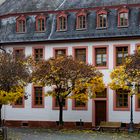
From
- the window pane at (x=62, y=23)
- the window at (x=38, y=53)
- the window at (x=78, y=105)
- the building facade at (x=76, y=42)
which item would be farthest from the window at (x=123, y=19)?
the window at (x=38, y=53)

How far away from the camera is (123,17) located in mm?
47406

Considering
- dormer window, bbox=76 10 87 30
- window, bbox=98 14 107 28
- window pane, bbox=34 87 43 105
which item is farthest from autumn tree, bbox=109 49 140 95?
window pane, bbox=34 87 43 105

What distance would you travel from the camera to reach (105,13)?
157ft

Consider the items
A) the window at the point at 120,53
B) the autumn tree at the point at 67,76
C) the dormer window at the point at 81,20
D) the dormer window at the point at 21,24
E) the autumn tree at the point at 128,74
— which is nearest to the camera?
the autumn tree at the point at 128,74

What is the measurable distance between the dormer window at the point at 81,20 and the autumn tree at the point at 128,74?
8.45 meters

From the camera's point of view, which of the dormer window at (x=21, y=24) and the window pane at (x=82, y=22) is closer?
the window pane at (x=82, y=22)

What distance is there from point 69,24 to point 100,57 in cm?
443

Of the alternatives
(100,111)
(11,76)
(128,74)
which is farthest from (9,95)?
(100,111)

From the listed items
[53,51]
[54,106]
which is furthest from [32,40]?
[54,106]

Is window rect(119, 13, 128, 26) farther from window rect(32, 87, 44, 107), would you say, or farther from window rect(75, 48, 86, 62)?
window rect(32, 87, 44, 107)

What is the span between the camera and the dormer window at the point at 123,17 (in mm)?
47188

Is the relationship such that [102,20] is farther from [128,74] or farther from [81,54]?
[128,74]

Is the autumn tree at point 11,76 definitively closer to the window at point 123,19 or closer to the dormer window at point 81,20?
the dormer window at point 81,20

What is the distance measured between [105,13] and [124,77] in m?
10.1
